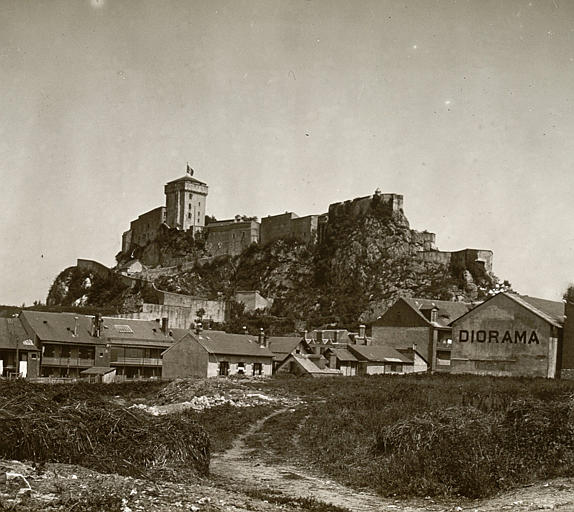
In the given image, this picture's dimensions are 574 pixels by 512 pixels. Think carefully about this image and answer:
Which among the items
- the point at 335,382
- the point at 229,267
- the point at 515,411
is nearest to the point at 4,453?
the point at 515,411

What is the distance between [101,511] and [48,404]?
5.83 meters

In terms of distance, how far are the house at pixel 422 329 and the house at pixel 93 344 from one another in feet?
72.8

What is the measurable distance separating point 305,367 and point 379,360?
29.5 ft

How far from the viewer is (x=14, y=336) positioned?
176 ft

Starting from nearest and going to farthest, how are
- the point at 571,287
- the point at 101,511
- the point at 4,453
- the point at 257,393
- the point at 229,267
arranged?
the point at 101,511, the point at 4,453, the point at 257,393, the point at 571,287, the point at 229,267

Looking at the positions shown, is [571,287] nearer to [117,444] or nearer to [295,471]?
[295,471]

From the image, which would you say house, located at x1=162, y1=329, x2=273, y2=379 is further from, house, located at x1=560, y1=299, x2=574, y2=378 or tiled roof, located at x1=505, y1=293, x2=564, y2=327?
house, located at x1=560, y1=299, x2=574, y2=378

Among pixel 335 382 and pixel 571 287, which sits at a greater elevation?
pixel 571 287

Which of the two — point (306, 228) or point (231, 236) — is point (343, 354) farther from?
point (231, 236)

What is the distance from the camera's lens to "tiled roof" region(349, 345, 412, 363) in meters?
63.1

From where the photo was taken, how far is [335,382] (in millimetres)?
45438

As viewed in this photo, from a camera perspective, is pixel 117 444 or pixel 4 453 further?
pixel 117 444

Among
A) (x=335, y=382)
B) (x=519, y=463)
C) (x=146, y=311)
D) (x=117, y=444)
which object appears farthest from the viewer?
(x=146, y=311)

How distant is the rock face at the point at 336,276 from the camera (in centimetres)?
9562
